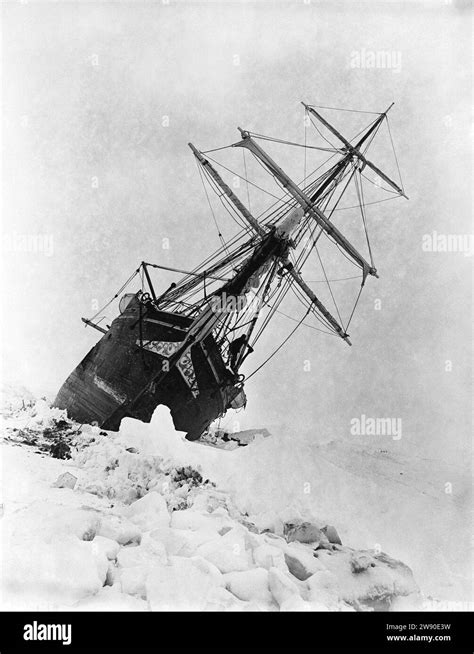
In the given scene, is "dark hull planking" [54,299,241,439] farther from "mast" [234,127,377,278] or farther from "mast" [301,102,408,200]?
"mast" [301,102,408,200]

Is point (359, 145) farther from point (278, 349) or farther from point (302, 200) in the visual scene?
point (278, 349)

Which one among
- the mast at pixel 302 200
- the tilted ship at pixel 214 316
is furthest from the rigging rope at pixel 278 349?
the mast at pixel 302 200

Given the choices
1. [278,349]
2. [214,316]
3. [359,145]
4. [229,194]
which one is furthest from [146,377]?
[359,145]

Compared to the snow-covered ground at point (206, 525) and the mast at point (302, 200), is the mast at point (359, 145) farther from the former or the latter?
the snow-covered ground at point (206, 525)

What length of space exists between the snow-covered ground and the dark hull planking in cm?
30

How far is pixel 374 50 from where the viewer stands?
5691 millimetres

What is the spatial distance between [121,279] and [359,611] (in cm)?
443

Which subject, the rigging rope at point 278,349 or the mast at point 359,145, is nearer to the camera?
the mast at point 359,145

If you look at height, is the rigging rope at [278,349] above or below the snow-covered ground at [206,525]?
above

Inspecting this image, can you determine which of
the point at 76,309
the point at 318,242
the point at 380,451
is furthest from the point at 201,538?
the point at 318,242

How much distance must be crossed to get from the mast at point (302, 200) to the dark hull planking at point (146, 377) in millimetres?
2125

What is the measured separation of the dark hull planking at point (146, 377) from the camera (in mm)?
5859

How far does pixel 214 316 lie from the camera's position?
6.28 meters

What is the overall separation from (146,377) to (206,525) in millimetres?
2150
